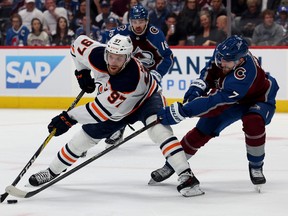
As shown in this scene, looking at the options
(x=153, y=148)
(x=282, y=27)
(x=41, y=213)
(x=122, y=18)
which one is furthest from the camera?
(x=122, y=18)

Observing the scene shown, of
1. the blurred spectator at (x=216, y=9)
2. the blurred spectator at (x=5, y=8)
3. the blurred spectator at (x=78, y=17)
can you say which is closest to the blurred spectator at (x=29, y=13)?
the blurred spectator at (x=5, y=8)

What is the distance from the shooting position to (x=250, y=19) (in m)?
8.73

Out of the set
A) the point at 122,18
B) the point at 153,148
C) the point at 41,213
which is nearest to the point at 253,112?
the point at 41,213

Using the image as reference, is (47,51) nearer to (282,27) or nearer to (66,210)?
(282,27)

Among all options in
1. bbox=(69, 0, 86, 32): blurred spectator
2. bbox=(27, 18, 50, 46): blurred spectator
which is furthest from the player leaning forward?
bbox=(27, 18, 50, 46): blurred spectator

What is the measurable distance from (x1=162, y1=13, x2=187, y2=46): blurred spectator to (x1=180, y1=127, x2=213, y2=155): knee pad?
180 inches

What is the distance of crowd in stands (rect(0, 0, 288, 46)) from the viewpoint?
8.73 metres

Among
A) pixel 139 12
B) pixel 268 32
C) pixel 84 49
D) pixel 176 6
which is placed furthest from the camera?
pixel 176 6

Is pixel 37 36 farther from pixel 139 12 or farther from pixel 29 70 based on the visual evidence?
pixel 139 12

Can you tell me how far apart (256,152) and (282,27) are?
4.55m

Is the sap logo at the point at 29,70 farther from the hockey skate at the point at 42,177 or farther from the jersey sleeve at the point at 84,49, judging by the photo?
the hockey skate at the point at 42,177

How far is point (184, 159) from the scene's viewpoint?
427cm

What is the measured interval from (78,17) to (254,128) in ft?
18.1

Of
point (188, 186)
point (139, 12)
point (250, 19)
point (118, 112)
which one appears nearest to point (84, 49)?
point (118, 112)
